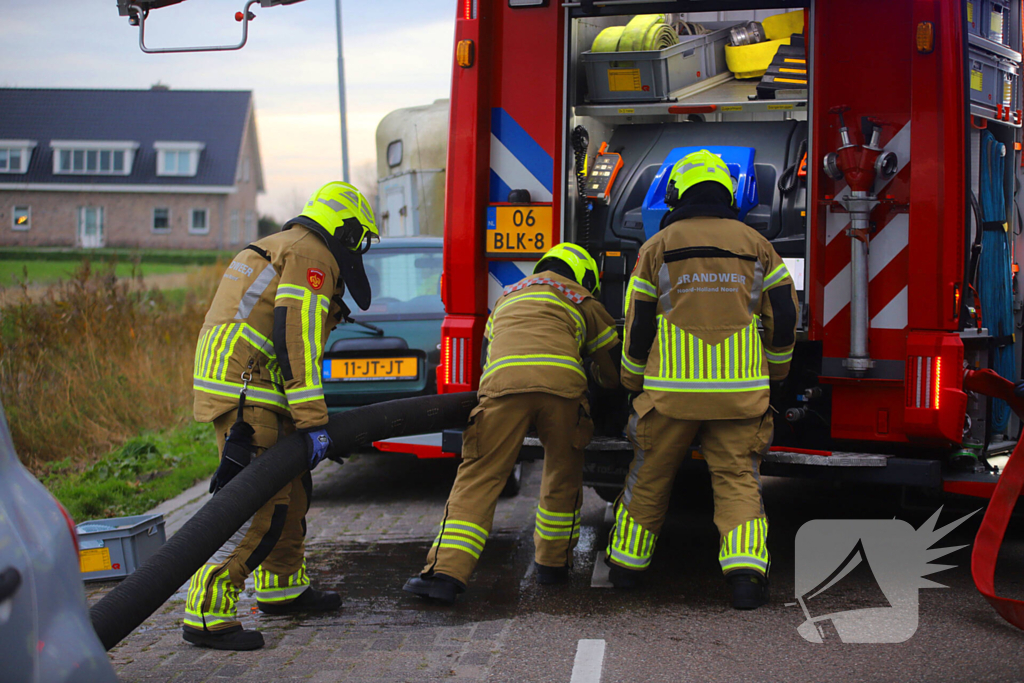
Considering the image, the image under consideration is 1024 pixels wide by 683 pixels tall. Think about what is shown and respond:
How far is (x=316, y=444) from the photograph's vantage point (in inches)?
142

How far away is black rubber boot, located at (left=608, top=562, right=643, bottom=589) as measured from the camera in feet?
13.9

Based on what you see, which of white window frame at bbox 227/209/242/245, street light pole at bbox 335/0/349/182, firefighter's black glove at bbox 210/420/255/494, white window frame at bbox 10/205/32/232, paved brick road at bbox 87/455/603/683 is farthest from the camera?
white window frame at bbox 227/209/242/245

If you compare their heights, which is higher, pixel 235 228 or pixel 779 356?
pixel 235 228

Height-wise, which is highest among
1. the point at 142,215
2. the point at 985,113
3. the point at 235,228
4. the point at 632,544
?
the point at 235,228

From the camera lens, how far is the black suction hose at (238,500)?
2746 mm

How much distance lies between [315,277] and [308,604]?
1379mm

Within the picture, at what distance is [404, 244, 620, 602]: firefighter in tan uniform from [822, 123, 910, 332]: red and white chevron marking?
1064 millimetres

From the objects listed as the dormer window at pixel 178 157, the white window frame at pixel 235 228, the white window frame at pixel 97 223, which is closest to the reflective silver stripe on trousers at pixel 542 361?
the white window frame at pixel 97 223

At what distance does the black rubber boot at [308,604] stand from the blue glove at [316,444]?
731 millimetres

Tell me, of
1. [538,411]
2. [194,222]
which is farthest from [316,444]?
[194,222]

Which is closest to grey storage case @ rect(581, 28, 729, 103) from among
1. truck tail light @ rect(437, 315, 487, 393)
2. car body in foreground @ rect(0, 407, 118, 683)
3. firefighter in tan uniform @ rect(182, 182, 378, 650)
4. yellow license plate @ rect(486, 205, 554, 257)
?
yellow license plate @ rect(486, 205, 554, 257)

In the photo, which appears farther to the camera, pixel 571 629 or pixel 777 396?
pixel 777 396

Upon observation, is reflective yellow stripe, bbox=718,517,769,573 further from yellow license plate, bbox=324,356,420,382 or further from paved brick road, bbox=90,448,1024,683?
yellow license plate, bbox=324,356,420,382

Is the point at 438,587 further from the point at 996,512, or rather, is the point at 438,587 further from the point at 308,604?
the point at 996,512
